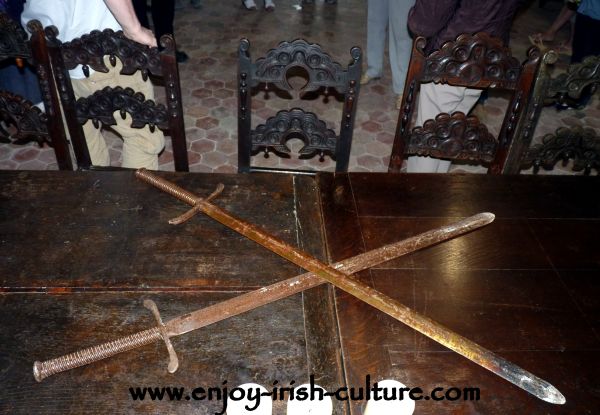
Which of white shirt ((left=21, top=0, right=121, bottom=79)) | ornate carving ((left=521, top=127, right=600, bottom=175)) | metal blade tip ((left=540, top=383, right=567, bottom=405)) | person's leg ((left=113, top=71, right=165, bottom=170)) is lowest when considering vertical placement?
person's leg ((left=113, top=71, right=165, bottom=170))

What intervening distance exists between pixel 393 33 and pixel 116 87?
320cm

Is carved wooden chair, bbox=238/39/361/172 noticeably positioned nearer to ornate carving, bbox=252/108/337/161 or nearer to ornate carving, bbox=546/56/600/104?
ornate carving, bbox=252/108/337/161

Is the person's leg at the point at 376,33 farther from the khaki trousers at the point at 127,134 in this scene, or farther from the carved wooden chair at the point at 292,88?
the carved wooden chair at the point at 292,88

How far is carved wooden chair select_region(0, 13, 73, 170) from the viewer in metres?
1.83

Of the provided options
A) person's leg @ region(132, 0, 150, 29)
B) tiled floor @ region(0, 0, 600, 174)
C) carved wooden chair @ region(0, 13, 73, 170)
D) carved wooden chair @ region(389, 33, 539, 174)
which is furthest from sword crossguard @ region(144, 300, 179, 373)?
person's leg @ region(132, 0, 150, 29)

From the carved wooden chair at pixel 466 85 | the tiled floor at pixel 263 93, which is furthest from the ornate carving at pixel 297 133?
the tiled floor at pixel 263 93

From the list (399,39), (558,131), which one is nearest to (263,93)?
(399,39)

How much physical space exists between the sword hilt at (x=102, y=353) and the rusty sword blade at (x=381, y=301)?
0.44m

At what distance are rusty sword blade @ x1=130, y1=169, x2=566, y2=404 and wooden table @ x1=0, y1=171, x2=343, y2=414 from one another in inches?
1.4

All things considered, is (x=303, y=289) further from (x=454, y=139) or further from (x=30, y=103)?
(x=30, y=103)

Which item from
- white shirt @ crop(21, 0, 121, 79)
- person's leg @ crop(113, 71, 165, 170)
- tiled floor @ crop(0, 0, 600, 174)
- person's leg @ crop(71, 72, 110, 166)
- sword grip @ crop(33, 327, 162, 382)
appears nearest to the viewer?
sword grip @ crop(33, 327, 162, 382)

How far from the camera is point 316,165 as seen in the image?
3746mm

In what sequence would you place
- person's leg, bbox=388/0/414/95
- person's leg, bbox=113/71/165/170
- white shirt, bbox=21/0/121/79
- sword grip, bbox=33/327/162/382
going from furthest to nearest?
person's leg, bbox=388/0/414/95 → person's leg, bbox=113/71/165/170 → white shirt, bbox=21/0/121/79 → sword grip, bbox=33/327/162/382

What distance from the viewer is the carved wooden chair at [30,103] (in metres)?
1.83
